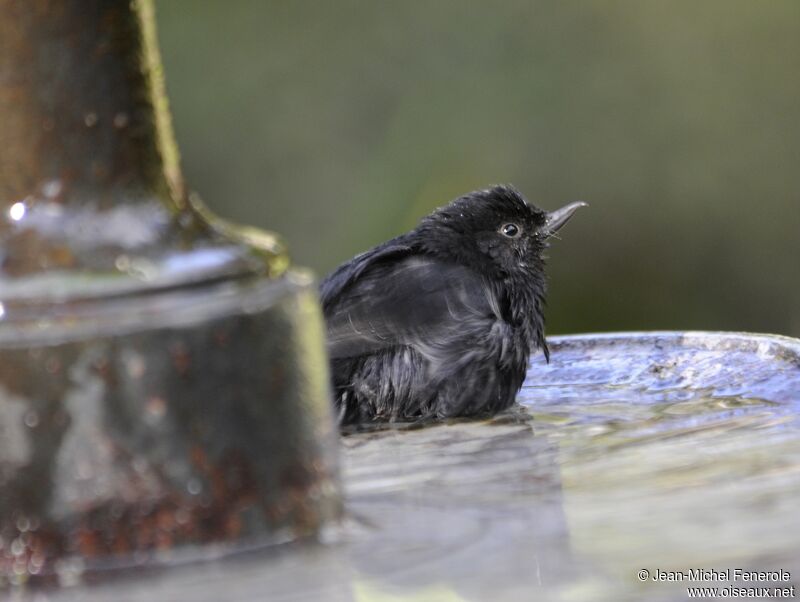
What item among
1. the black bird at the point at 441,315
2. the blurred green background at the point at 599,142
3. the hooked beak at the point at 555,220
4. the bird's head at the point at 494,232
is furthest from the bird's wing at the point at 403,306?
the blurred green background at the point at 599,142

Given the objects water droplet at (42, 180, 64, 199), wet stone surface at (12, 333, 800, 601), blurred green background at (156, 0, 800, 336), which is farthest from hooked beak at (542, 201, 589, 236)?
water droplet at (42, 180, 64, 199)

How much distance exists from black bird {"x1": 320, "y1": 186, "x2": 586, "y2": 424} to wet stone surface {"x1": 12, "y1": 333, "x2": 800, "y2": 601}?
1.27 meters

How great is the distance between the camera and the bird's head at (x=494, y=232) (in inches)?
219

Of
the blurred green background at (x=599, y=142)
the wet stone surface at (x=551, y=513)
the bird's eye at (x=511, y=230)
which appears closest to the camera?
the wet stone surface at (x=551, y=513)

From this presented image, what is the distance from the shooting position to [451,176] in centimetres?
922

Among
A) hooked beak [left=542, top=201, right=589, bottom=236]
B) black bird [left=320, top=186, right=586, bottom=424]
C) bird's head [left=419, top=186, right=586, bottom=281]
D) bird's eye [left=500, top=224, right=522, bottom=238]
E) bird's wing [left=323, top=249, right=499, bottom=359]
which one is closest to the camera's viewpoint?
black bird [left=320, top=186, right=586, bottom=424]

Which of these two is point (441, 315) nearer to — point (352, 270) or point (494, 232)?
point (352, 270)

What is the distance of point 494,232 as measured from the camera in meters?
5.70

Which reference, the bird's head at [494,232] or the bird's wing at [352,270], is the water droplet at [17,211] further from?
the bird's head at [494,232]

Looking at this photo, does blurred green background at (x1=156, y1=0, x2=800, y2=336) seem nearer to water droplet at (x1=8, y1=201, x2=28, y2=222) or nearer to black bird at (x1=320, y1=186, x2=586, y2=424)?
black bird at (x1=320, y1=186, x2=586, y2=424)

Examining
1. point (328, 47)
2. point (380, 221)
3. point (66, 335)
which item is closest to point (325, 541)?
point (66, 335)

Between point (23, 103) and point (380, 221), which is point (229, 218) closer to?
point (380, 221)

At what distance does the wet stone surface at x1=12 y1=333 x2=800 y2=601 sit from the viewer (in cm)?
201

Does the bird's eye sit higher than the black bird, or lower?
higher
